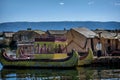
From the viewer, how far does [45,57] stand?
19.2m

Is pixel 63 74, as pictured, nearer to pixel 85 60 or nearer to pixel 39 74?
pixel 39 74

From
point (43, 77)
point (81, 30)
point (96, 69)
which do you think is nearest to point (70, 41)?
point (81, 30)

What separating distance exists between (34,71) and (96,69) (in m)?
2.73

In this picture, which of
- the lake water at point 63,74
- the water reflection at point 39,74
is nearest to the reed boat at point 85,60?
the lake water at point 63,74

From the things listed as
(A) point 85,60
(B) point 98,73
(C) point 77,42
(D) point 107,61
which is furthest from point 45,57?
(C) point 77,42

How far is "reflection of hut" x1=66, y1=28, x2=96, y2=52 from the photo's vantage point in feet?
71.8

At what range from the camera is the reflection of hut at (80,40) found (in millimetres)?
21875

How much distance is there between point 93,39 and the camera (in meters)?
21.9

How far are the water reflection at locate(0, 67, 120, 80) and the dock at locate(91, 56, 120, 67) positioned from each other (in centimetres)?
79

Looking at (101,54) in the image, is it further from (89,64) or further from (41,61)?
(41,61)

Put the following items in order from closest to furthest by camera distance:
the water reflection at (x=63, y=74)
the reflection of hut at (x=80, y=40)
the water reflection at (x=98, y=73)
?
the water reflection at (x=98, y=73), the water reflection at (x=63, y=74), the reflection of hut at (x=80, y=40)

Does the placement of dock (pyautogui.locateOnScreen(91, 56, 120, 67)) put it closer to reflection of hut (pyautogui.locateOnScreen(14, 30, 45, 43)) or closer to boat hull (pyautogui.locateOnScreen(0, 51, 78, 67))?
boat hull (pyautogui.locateOnScreen(0, 51, 78, 67))

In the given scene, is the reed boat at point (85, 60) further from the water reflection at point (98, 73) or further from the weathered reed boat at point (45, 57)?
the water reflection at point (98, 73)

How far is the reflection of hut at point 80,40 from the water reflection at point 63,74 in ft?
11.8
